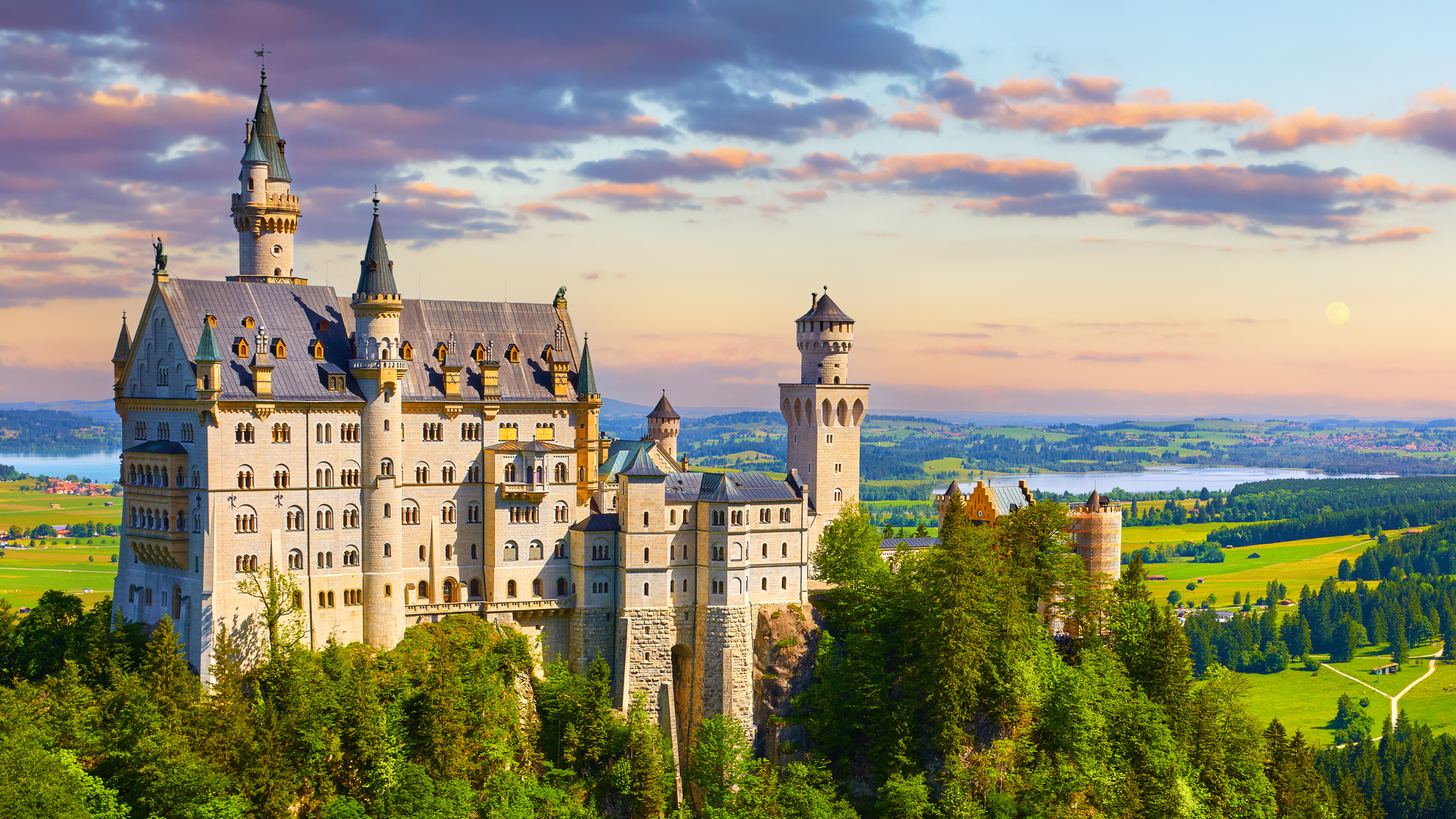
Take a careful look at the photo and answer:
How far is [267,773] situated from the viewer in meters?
76.1

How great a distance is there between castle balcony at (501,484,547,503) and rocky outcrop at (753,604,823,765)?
54.9 feet

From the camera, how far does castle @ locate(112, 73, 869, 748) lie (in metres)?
84.8

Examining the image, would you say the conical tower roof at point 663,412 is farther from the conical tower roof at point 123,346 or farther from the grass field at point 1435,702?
the grass field at point 1435,702

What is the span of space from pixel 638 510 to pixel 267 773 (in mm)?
28715

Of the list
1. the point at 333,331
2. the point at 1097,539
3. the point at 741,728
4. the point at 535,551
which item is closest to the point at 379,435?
the point at 333,331

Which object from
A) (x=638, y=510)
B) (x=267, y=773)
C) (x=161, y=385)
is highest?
(x=161, y=385)

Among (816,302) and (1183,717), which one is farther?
(816,302)

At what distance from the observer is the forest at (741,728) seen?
77.1m

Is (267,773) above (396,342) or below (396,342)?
below

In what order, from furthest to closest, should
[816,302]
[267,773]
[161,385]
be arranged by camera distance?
[816,302]
[161,385]
[267,773]

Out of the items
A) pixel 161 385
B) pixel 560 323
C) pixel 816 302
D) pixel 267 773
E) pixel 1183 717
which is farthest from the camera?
pixel 816 302

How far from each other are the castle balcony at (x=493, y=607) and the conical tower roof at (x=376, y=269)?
2060 centimetres

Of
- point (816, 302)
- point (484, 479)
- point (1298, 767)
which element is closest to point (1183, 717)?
point (1298, 767)

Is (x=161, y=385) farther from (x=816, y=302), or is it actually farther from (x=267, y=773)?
(x=816, y=302)
